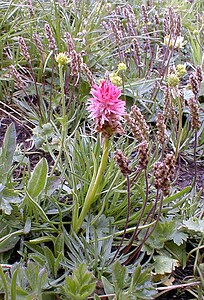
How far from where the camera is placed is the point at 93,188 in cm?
121

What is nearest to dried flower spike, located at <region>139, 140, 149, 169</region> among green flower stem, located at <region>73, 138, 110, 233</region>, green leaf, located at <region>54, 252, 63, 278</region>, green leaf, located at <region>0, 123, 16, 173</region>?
green flower stem, located at <region>73, 138, 110, 233</region>

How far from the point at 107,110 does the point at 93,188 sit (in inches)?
10.4

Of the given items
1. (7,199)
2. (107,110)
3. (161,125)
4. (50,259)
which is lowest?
(50,259)

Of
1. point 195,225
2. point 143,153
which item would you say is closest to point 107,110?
point 143,153

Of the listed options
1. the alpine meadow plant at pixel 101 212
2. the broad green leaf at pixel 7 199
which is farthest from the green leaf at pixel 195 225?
the broad green leaf at pixel 7 199

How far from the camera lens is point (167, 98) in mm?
1445

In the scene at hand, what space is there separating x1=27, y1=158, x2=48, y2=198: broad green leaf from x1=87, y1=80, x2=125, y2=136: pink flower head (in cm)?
31

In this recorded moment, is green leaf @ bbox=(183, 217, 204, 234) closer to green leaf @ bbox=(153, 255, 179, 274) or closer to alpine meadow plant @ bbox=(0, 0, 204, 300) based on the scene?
alpine meadow plant @ bbox=(0, 0, 204, 300)

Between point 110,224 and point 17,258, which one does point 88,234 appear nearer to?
point 110,224

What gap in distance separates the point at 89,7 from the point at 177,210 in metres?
2.19

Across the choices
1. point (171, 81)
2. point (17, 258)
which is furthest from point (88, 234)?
point (171, 81)

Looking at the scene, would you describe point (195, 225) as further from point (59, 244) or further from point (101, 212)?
point (59, 244)

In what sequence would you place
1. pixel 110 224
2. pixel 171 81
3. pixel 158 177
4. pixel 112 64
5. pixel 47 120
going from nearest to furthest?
pixel 158 177, pixel 110 224, pixel 171 81, pixel 47 120, pixel 112 64

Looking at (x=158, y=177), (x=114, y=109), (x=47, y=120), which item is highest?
(x=114, y=109)
